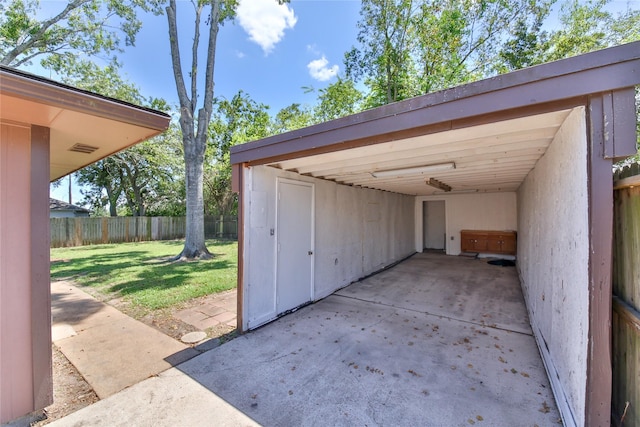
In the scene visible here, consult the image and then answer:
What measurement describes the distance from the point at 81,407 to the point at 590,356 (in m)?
3.79

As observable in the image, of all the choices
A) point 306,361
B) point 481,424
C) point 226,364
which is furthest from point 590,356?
point 226,364

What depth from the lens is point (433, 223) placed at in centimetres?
1177

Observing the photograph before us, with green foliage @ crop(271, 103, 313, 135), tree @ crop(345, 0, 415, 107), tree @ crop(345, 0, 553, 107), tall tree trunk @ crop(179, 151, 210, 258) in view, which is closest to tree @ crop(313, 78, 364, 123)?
tree @ crop(345, 0, 415, 107)

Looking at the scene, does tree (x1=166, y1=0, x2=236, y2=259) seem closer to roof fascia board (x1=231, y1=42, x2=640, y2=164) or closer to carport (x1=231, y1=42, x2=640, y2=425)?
carport (x1=231, y1=42, x2=640, y2=425)

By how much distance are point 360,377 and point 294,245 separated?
2.26 m

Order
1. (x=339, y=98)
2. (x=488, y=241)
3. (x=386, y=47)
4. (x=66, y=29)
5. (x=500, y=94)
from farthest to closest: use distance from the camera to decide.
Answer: (x=339, y=98)
(x=386, y=47)
(x=66, y=29)
(x=488, y=241)
(x=500, y=94)

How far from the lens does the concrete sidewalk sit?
2.65m

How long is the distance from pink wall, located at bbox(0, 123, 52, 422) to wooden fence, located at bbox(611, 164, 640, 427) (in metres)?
4.10

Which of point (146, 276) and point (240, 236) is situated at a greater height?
point (240, 236)

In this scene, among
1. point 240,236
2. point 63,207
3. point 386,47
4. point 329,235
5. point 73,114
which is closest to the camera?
point 73,114

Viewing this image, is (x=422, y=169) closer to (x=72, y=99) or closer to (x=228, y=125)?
(x=72, y=99)

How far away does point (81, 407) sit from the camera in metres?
2.22

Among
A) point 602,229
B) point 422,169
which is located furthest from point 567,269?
point 422,169

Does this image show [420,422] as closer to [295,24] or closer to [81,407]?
[81,407]
